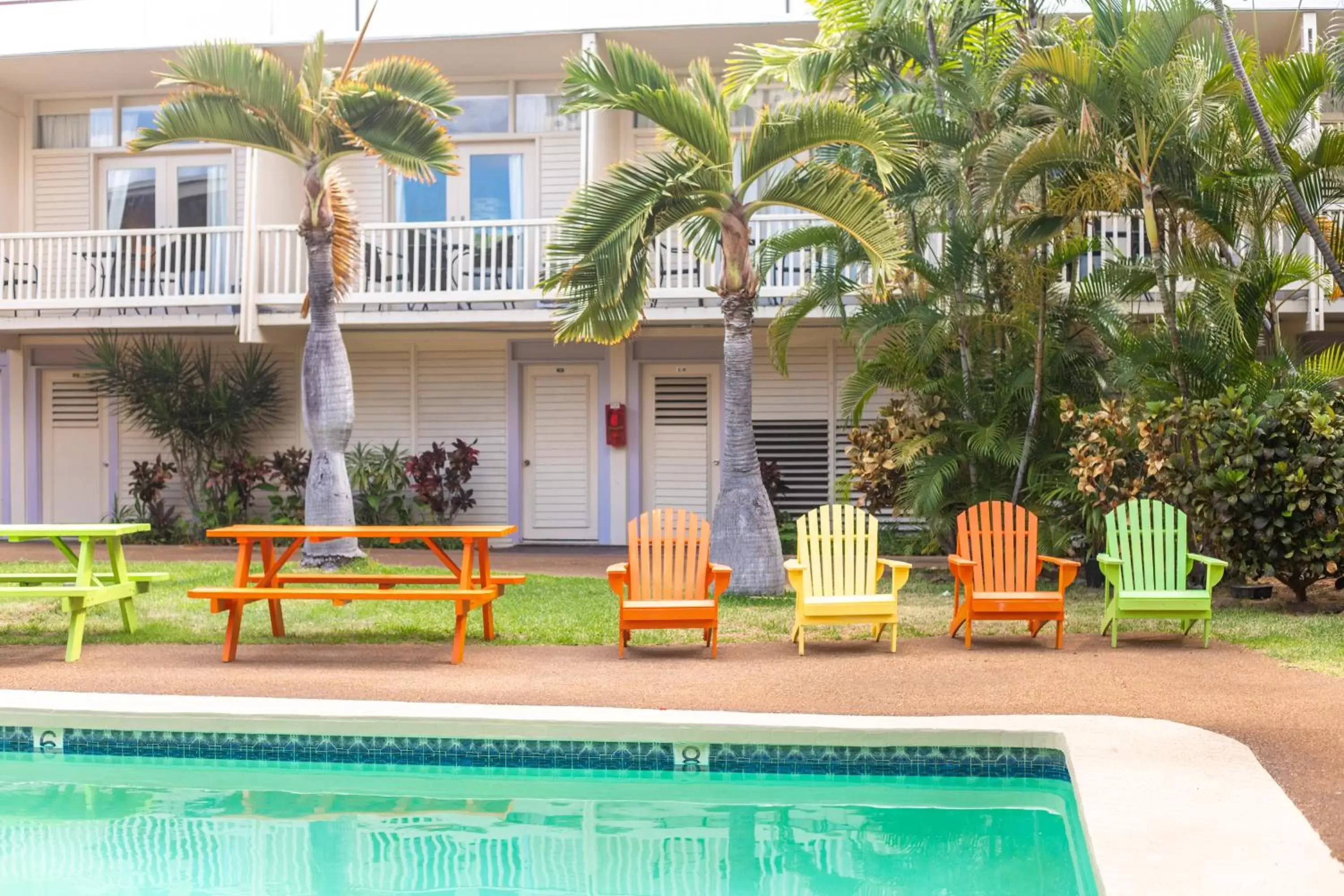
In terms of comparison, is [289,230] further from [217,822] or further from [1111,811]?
[1111,811]

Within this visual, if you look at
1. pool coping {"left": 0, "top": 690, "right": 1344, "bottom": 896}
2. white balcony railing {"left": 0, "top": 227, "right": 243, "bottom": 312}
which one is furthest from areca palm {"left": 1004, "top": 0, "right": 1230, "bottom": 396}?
white balcony railing {"left": 0, "top": 227, "right": 243, "bottom": 312}

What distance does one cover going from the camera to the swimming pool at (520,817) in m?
5.03

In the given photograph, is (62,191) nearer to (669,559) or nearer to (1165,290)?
(669,559)

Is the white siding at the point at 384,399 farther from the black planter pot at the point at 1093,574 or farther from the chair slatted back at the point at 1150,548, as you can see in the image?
the chair slatted back at the point at 1150,548

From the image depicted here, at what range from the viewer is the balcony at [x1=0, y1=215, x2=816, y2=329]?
15.0 metres

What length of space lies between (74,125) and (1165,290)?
14.0 meters

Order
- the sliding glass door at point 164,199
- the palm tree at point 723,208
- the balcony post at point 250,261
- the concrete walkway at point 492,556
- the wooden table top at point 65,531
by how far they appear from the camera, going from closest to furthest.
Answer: the wooden table top at point 65,531 → the palm tree at point 723,208 → the concrete walkway at point 492,556 → the balcony post at point 250,261 → the sliding glass door at point 164,199

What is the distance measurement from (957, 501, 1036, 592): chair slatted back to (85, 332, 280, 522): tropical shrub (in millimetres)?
10543

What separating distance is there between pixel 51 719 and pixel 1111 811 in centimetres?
490

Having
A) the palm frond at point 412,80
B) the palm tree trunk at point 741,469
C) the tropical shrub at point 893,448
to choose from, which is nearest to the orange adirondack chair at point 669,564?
the palm tree trunk at point 741,469

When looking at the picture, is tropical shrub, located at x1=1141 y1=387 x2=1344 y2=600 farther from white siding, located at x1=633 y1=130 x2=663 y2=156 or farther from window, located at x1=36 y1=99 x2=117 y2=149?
window, located at x1=36 y1=99 x2=117 y2=149

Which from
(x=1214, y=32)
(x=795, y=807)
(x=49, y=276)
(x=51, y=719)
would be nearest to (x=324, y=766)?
(x=51, y=719)

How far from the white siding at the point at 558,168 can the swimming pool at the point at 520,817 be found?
11.3 metres

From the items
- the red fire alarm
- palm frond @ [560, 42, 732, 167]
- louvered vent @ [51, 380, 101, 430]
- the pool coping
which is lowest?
the pool coping
